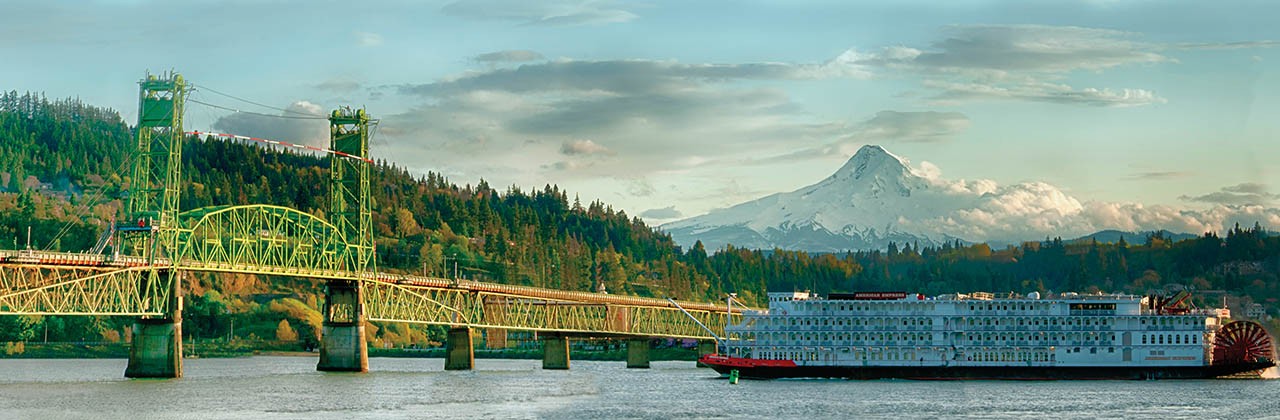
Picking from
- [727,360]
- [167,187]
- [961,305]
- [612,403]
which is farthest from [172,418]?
[961,305]

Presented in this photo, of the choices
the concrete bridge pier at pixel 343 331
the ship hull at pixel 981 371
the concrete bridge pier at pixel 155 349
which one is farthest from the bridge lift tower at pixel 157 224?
the ship hull at pixel 981 371

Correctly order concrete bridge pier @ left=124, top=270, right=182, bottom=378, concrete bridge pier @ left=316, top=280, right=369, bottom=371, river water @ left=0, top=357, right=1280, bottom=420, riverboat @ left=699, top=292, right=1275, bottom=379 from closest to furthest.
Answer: river water @ left=0, top=357, right=1280, bottom=420
concrete bridge pier @ left=124, top=270, right=182, bottom=378
riverboat @ left=699, top=292, right=1275, bottom=379
concrete bridge pier @ left=316, top=280, right=369, bottom=371

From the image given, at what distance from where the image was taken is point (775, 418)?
11231 cm

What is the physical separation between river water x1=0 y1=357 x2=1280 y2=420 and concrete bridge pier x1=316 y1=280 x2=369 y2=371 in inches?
300

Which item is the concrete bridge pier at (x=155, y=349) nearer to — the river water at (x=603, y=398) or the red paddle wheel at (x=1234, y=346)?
the river water at (x=603, y=398)

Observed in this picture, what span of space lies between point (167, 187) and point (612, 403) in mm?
57466

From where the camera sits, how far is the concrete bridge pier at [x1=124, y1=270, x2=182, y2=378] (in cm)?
14900

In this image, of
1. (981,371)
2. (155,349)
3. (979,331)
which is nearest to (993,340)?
(979,331)

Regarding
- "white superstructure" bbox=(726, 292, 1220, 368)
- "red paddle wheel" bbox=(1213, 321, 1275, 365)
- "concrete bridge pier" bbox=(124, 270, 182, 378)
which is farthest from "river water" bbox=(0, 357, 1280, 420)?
"white superstructure" bbox=(726, 292, 1220, 368)

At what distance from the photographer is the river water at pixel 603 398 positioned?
11394cm

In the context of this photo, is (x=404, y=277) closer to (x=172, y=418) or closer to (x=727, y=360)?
(x=727, y=360)

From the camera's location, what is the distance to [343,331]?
181 metres

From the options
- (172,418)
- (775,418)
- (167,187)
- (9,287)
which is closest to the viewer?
(172,418)

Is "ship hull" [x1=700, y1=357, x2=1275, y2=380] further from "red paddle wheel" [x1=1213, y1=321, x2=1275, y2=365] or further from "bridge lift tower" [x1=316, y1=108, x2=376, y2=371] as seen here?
"bridge lift tower" [x1=316, y1=108, x2=376, y2=371]
